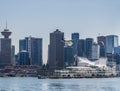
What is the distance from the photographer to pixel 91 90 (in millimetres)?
104000

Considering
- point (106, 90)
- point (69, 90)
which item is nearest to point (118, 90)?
point (106, 90)

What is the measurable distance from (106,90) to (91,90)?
9.86 feet

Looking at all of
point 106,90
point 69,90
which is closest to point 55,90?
point 69,90

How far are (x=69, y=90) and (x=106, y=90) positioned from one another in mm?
7548

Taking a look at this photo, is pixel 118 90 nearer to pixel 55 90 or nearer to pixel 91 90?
pixel 91 90

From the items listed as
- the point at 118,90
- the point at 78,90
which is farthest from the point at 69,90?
the point at 118,90

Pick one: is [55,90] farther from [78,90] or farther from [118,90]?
[118,90]

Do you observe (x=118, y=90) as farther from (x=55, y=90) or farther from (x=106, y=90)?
(x=55, y=90)

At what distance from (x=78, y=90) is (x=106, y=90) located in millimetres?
5713

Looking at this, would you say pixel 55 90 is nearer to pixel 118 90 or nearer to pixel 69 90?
pixel 69 90

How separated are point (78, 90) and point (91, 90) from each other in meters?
2.83

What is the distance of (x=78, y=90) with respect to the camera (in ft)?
345

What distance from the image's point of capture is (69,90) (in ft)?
346

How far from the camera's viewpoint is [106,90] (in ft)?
341
